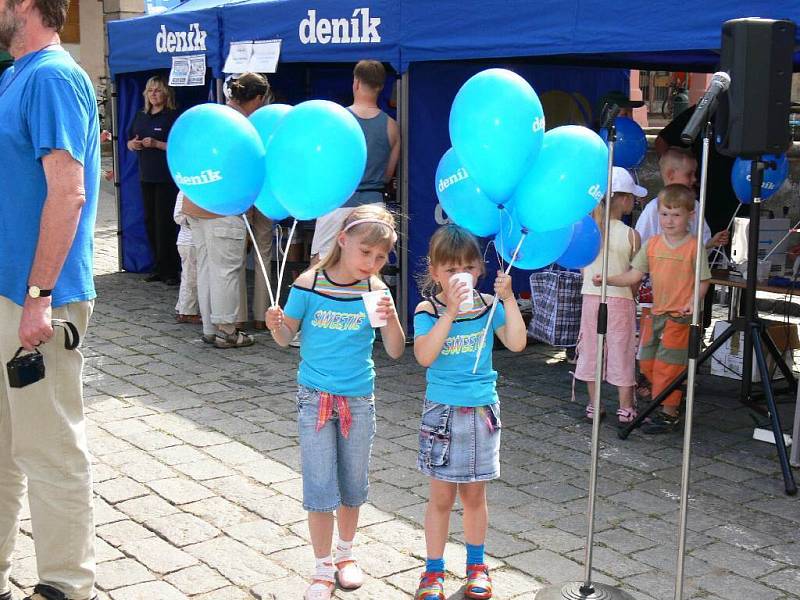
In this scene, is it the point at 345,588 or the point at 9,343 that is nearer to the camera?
the point at 9,343

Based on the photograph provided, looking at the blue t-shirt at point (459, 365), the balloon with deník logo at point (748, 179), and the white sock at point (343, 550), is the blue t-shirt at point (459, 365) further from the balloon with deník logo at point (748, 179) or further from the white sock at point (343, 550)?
the balloon with deník logo at point (748, 179)

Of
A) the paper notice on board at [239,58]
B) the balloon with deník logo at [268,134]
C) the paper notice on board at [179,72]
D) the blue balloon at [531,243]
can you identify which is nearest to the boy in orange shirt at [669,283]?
the blue balloon at [531,243]

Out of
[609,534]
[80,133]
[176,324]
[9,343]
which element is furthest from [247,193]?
[176,324]

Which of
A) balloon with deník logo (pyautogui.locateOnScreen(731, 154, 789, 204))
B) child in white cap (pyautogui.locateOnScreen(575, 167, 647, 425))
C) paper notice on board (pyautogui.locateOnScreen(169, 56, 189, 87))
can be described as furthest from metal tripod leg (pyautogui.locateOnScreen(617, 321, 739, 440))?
paper notice on board (pyautogui.locateOnScreen(169, 56, 189, 87))

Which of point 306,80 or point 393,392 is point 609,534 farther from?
point 306,80

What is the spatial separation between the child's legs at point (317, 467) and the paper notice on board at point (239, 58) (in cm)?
557

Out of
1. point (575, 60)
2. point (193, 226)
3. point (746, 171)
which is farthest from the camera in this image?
point (575, 60)

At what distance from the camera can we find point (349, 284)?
3742mm

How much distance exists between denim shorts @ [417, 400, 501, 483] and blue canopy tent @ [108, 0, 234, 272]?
6.23 metres

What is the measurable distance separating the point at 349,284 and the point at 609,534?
5.60 feet

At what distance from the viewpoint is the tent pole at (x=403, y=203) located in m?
7.75

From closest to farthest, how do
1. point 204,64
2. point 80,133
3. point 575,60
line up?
point 80,133, point 575,60, point 204,64

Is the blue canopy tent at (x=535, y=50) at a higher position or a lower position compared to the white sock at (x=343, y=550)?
higher

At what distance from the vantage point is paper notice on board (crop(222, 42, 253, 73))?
8758mm
